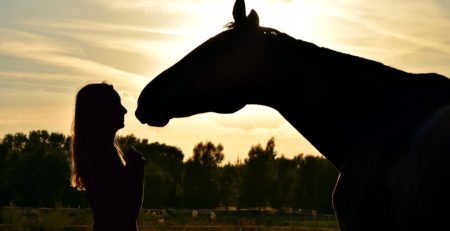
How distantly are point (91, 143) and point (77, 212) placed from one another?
16.8 meters

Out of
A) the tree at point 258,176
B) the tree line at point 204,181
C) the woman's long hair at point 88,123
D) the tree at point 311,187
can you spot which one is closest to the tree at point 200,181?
the tree line at point 204,181

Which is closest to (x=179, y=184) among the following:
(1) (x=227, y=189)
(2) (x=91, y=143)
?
(1) (x=227, y=189)

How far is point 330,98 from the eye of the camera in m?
3.63

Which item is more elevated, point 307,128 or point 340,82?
point 340,82

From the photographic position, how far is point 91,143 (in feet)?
13.8

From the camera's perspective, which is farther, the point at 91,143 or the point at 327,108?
the point at 91,143

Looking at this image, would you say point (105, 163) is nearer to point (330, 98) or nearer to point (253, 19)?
point (253, 19)

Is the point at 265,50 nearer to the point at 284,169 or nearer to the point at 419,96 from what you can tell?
the point at 419,96

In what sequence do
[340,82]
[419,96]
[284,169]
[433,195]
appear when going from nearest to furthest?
1. [433,195]
2. [419,96]
3. [340,82]
4. [284,169]

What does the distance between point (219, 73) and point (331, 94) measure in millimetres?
656

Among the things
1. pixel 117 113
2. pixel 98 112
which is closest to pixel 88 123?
pixel 98 112

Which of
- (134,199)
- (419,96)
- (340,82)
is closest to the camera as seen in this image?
(419,96)

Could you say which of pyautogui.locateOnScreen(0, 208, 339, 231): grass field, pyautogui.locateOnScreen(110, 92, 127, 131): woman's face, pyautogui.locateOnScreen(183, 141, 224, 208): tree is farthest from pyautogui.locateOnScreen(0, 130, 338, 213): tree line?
pyautogui.locateOnScreen(110, 92, 127, 131): woman's face

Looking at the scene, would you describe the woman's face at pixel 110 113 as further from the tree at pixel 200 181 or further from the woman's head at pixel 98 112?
the tree at pixel 200 181
